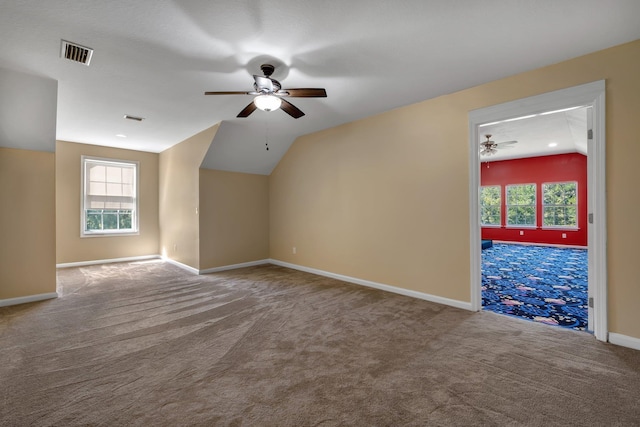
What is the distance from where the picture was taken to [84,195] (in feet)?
20.0

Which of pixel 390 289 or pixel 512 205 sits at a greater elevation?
pixel 512 205

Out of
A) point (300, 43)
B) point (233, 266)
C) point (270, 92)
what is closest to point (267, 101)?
point (270, 92)

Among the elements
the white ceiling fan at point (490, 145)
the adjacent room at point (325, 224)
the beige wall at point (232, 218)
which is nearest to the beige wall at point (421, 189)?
the adjacent room at point (325, 224)

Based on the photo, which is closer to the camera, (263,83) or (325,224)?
(263,83)

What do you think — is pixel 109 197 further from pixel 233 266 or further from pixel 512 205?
pixel 512 205

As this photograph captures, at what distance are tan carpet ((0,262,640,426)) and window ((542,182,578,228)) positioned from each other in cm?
722

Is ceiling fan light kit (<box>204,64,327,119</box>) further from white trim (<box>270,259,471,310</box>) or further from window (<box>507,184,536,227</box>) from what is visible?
window (<box>507,184,536,227</box>)

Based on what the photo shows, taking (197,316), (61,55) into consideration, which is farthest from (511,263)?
(61,55)

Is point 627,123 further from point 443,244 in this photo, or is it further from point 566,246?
point 566,246

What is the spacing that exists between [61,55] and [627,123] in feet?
17.2

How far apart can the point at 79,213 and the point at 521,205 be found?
1198 centimetres

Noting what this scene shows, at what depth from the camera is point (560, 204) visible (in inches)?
324

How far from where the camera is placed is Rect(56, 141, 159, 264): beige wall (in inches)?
229

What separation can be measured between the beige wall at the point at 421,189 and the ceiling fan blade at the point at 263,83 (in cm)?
205
